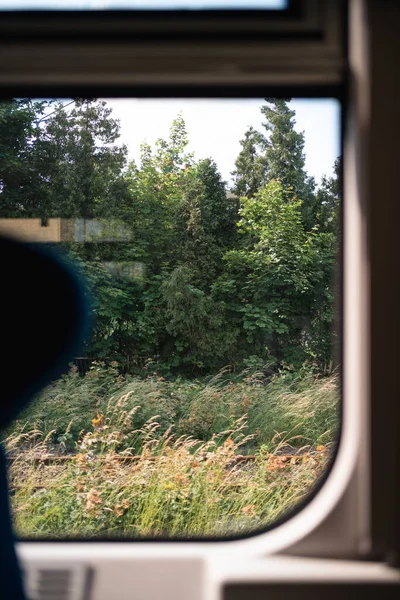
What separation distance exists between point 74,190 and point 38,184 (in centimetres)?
16

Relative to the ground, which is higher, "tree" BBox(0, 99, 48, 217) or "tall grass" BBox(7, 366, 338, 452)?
"tree" BBox(0, 99, 48, 217)

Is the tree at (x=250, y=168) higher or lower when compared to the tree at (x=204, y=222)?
higher

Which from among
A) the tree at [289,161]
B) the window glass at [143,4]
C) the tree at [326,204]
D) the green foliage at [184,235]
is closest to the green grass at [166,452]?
the green foliage at [184,235]

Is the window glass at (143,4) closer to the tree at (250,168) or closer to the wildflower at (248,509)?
the tree at (250,168)

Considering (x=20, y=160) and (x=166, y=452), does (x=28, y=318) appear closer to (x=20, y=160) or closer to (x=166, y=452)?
(x=20, y=160)

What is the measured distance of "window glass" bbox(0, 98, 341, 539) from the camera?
65.4 inches

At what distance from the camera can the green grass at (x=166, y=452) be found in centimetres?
166

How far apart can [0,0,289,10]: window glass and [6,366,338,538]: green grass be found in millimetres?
1067

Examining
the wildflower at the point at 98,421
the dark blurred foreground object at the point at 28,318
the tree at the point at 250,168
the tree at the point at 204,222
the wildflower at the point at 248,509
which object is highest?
the tree at the point at 250,168

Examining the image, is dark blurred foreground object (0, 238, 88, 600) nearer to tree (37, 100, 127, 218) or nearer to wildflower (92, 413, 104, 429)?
tree (37, 100, 127, 218)

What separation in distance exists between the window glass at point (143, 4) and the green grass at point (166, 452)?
1.07 meters

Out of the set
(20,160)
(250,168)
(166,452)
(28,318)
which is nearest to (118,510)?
(166,452)

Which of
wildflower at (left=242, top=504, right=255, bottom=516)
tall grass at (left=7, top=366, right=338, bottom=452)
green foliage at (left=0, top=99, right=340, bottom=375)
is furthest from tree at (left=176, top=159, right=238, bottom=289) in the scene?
wildflower at (left=242, top=504, right=255, bottom=516)

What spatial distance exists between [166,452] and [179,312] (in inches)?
21.5
